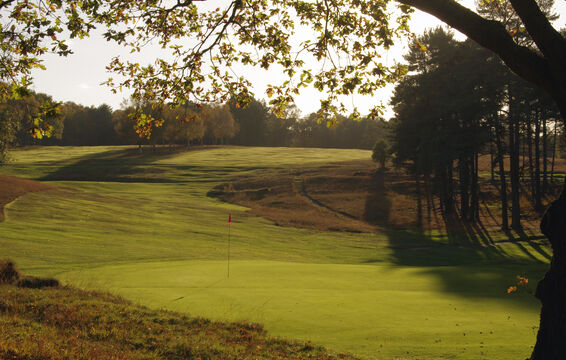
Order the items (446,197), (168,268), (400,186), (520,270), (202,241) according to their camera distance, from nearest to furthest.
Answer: (168,268)
(520,270)
(202,241)
(446,197)
(400,186)

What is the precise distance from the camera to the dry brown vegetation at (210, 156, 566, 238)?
4562 centimetres

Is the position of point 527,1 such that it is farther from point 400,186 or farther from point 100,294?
point 400,186

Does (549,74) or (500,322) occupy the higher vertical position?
(549,74)

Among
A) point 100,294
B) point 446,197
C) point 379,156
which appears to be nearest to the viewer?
point 100,294

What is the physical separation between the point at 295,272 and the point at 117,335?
10.5 m

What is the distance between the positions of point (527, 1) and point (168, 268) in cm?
1667

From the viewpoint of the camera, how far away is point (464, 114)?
1628 inches

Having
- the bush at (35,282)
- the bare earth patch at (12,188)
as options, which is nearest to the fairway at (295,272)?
the bare earth patch at (12,188)

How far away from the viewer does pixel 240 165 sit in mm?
87625

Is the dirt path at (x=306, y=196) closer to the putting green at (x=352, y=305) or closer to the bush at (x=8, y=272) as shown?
the putting green at (x=352, y=305)

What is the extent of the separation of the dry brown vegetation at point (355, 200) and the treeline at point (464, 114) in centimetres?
274

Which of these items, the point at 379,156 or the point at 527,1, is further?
the point at 379,156

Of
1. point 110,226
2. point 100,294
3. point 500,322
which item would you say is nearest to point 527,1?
point 500,322

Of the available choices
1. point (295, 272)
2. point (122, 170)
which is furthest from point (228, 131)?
point (295, 272)
